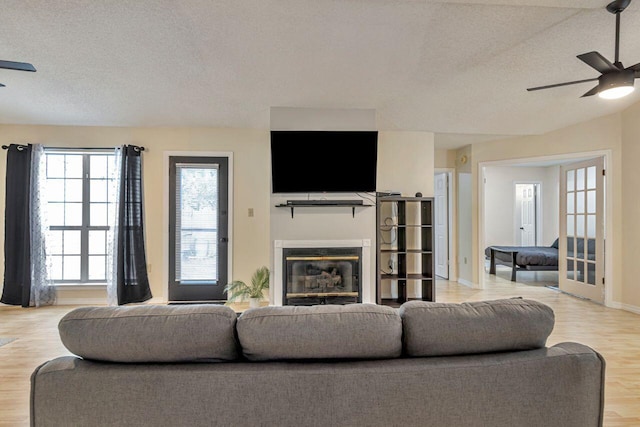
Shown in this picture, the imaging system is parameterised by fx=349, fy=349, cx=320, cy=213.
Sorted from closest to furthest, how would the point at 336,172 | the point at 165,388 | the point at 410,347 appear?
1. the point at 165,388
2. the point at 410,347
3. the point at 336,172

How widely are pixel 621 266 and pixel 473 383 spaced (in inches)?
187

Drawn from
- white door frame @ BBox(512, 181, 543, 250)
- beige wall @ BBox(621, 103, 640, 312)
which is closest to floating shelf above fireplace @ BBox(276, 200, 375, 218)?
beige wall @ BBox(621, 103, 640, 312)

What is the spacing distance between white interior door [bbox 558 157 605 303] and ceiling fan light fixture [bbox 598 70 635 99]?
2573 millimetres

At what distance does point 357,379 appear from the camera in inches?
45.9

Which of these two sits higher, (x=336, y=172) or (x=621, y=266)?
(x=336, y=172)

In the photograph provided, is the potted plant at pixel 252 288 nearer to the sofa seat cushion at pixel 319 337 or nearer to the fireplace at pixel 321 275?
the fireplace at pixel 321 275

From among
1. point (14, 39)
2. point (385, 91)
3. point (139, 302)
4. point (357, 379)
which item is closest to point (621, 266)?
point (385, 91)

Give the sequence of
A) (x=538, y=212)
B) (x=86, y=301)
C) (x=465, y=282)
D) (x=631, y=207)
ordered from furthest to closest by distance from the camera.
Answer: (x=538, y=212), (x=465, y=282), (x=86, y=301), (x=631, y=207)

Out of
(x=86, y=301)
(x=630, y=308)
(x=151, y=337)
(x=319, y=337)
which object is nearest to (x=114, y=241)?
(x=86, y=301)

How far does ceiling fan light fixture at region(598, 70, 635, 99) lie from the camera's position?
252cm

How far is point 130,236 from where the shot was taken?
453cm

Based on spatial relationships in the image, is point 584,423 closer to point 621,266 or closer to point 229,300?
point 229,300

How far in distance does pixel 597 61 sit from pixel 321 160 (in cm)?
269

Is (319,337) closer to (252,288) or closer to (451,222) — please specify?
(252,288)
